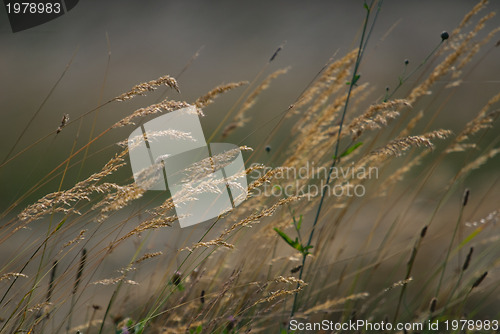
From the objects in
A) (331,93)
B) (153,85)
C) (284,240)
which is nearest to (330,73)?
(331,93)

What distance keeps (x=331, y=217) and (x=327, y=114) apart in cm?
59

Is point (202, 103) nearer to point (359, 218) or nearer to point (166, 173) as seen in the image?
point (166, 173)

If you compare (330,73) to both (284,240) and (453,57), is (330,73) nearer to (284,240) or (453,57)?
(453,57)

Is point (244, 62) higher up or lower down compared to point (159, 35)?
lower down

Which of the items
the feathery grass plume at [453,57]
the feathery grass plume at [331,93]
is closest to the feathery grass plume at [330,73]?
the feathery grass plume at [331,93]

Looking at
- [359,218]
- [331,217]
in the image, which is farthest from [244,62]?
[331,217]

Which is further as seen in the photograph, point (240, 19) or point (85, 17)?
point (240, 19)

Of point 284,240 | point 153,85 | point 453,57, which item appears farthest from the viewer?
point 453,57

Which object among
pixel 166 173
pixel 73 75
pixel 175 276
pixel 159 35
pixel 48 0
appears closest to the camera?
pixel 175 276

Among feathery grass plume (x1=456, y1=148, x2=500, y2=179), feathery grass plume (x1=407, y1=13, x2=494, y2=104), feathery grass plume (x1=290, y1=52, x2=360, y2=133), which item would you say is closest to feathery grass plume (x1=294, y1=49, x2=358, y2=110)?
feathery grass plume (x1=290, y1=52, x2=360, y2=133)

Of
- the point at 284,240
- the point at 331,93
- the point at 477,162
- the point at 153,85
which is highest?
the point at 153,85

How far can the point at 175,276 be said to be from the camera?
1.66 meters

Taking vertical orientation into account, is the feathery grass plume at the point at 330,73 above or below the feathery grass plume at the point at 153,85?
below

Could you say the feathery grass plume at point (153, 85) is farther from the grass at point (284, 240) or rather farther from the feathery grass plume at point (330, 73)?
the feathery grass plume at point (330, 73)
